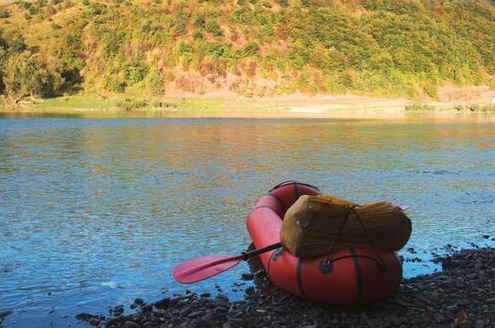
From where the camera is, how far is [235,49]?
74188 mm

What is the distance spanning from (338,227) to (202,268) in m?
2.16

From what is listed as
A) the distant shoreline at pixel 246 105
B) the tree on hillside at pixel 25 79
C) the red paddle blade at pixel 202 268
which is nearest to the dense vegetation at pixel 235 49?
the tree on hillside at pixel 25 79

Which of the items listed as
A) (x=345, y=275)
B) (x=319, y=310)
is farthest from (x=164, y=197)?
(x=345, y=275)

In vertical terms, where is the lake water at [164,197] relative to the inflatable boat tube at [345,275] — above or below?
below

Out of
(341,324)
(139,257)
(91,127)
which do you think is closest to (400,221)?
(341,324)

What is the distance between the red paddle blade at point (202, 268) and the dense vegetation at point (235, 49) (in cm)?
5839

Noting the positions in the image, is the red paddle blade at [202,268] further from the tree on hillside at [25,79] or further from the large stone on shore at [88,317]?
the tree on hillside at [25,79]

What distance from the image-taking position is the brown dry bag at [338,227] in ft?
20.6

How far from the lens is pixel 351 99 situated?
69.6 metres

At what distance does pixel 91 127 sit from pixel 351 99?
40.9m

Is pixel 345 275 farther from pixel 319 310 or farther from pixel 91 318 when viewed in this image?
pixel 91 318

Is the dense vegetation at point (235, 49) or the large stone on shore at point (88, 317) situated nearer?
the large stone on shore at point (88, 317)

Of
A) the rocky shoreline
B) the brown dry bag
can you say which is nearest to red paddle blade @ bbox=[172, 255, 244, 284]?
the rocky shoreline

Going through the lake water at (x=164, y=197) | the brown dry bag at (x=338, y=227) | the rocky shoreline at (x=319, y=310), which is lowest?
the lake water at (x=164, y=197)
